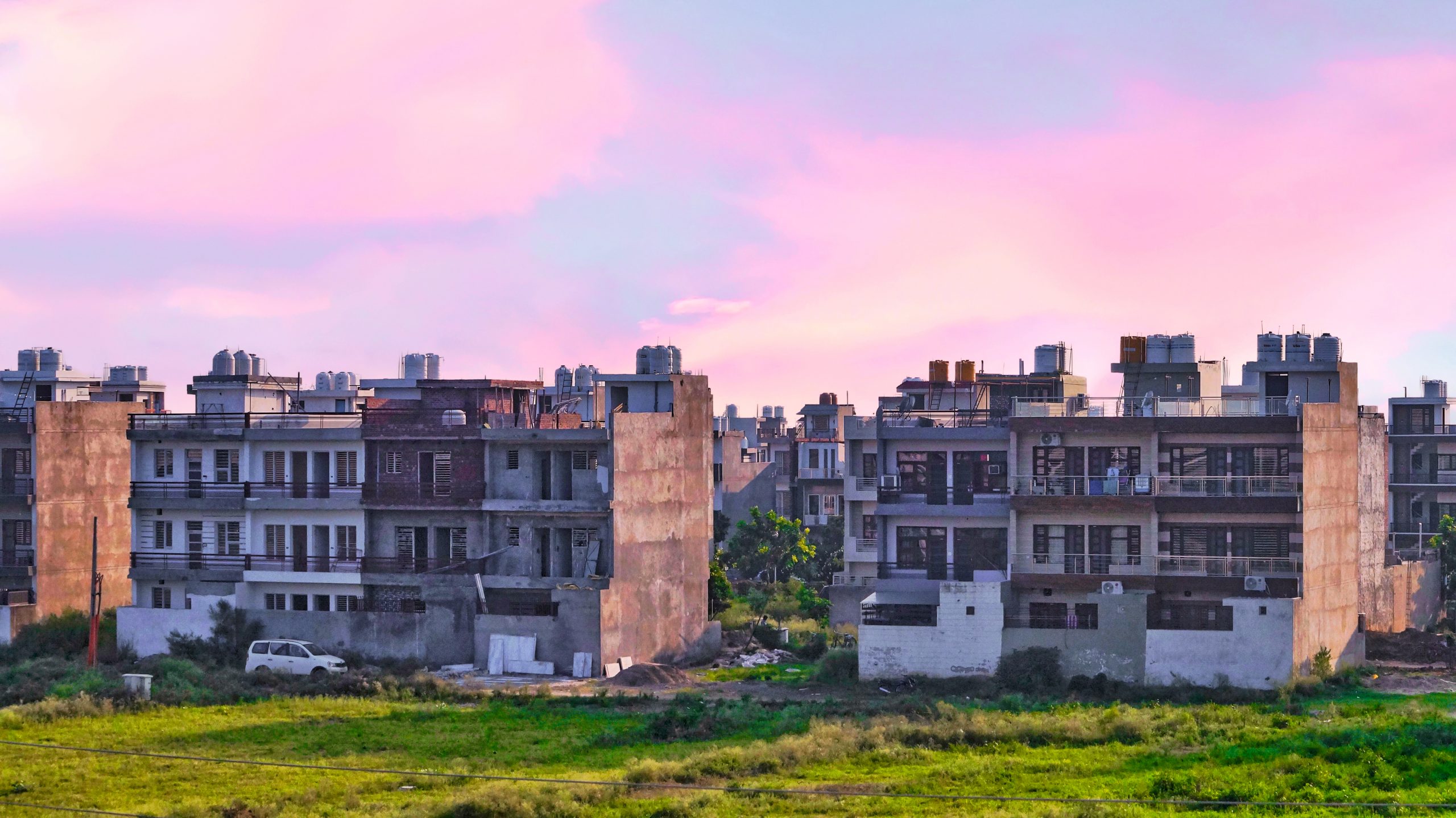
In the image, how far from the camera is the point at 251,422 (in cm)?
5697

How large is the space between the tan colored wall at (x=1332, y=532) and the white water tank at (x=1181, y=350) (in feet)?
16.2

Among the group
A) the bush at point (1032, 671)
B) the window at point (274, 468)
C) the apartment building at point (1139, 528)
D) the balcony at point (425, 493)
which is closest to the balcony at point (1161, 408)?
the apartment building at point (1139, 528)

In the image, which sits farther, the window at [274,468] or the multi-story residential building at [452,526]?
the window at [274,468]

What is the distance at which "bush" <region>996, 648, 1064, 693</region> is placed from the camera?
45875 millimetres

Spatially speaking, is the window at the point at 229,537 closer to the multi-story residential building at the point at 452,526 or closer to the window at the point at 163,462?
the multi-story residential building at the point at 452,526

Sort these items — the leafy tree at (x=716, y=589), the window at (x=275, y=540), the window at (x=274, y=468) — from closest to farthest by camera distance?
the window at (x=275, y=540)
the window at (x=274, y=468)
the leafy tree at (x=716, y=589)

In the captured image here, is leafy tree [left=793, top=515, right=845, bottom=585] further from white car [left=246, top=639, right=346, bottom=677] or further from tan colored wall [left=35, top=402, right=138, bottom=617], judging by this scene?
tan colored wall [left=35, top=402, right=138, bottom=617]

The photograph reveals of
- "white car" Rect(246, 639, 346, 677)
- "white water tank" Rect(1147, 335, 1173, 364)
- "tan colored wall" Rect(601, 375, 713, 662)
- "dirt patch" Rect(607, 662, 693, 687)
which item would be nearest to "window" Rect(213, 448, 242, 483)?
"white car" Rect(246, 639, 346, 677)

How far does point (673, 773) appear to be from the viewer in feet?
116

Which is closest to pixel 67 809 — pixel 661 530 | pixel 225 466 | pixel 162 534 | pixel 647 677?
pixel 647 677

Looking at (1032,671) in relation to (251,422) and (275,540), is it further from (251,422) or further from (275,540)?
(251,422)

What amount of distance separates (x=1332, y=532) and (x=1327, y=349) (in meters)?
5.98

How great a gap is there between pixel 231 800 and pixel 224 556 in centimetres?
2331

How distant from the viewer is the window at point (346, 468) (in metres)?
54.7
